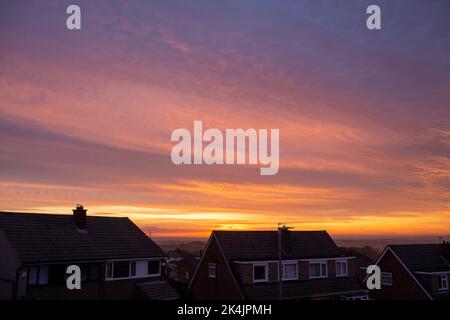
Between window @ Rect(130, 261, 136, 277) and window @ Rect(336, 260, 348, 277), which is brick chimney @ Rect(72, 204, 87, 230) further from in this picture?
window @ Rect(336, 260, 348, 277)

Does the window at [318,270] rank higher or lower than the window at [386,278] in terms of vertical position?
higher

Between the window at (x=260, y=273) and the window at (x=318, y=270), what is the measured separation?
575 cm

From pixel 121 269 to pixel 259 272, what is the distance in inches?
522

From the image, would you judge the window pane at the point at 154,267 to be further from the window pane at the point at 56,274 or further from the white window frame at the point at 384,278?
the white window frame at the point at 384,278

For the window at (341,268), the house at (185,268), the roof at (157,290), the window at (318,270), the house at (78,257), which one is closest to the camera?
the house at (78,257)

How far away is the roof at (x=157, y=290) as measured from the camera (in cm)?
3897

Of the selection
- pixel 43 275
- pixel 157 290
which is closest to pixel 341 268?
pixel 157 290

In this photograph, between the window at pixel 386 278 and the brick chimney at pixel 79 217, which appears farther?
the window at pixel 386 278

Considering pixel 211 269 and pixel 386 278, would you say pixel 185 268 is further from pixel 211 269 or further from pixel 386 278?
pixel 386 278

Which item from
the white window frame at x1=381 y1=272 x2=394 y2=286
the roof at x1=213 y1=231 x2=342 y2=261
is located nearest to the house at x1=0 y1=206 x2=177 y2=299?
the roof at x1=213 y1=231 x2=342 y2=261

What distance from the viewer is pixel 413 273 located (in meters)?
45.2

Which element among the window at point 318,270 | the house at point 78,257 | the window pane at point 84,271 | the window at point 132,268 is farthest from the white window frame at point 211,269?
the window pane at point 84,271
